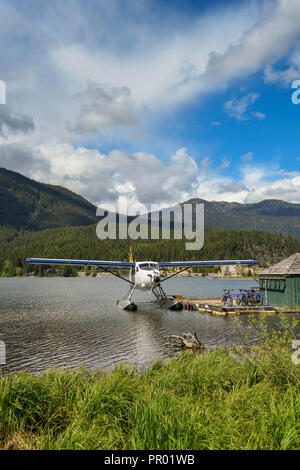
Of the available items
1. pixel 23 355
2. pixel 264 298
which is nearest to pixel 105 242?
pixel 264 298

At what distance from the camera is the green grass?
11.7 feet

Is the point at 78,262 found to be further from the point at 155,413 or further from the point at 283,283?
A: the point at 155,413

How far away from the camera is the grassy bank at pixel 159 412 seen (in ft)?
11.7

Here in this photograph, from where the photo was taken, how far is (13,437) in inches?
157

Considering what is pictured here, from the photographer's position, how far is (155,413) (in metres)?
3.84

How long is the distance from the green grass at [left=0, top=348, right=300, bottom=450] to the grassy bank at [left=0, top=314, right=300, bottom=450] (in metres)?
0.01

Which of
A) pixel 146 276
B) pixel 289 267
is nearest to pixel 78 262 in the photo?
pixel 146 276

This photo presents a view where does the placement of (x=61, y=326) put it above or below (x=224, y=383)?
below

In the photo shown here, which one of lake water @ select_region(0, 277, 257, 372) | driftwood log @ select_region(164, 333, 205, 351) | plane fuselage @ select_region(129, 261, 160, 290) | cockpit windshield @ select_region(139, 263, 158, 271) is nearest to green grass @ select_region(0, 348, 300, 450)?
lake water @ select_region(0, 277, 257, 372)

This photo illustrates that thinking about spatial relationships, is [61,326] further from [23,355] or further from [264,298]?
[264,298]

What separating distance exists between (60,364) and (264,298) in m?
19.9

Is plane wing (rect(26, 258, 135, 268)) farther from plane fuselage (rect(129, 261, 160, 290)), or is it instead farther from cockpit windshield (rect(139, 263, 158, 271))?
cockpit windshield (rect(139, 263, 158, 271))

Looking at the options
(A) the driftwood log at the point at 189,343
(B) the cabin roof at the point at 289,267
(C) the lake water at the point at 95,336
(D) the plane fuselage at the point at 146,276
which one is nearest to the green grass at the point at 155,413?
(C) the lake water at the point at 95,336

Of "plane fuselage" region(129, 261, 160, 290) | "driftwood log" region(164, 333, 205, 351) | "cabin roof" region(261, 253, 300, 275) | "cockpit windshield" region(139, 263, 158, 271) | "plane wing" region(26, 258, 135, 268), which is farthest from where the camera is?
"plane wing" region(26, 258, 135, 268)
